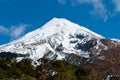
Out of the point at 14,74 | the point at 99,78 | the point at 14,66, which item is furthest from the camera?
the point at 99,78

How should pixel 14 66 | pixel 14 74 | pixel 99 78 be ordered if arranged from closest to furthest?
1. pixel 14 74
2. pixel 14 66
3. pixel 99 78

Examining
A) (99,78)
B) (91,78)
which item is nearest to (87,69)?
(91,78)

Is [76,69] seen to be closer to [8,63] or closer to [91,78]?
[91,78]

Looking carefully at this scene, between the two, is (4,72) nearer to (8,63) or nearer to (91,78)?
(8,63)

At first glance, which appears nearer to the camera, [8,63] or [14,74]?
[14,74]

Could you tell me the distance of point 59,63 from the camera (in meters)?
92.9

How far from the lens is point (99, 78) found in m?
97.8

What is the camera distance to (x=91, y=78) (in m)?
90.1

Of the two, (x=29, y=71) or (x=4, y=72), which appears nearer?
(x=4, y=72)

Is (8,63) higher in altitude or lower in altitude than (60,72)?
higher

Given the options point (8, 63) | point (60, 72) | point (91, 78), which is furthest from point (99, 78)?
point (8, 63)

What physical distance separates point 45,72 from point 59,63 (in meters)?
5.82

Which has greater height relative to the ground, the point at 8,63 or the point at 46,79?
the point at 8,63

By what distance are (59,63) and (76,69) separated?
14.4 ft
